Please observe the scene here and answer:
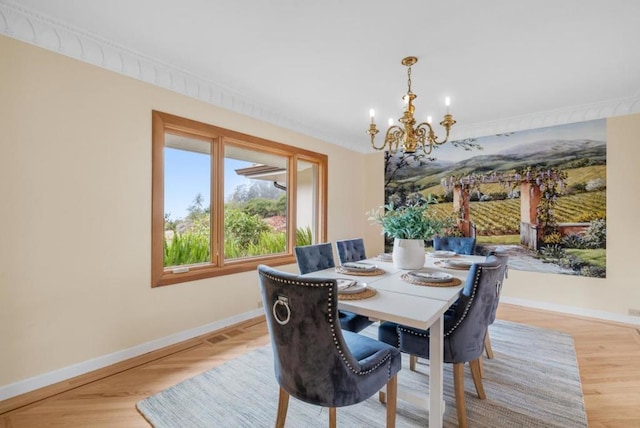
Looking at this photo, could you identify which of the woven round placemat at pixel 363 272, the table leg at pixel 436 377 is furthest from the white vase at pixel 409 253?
the table leg at pixel 436 377

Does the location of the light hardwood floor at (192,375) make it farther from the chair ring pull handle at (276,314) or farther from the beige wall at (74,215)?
the chair ring pull handle at (276,314)

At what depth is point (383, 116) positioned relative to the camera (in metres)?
3.89

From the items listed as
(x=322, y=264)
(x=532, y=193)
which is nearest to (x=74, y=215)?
(x=322, y=264)

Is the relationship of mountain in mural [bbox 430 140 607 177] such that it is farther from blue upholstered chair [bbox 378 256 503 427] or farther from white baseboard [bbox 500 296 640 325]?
blue upholstered chair [bbox 378 256 503 427]

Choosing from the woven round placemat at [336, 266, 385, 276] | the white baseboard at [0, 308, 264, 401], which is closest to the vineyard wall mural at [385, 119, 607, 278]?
the woven round placemat at [336, 266, 385, 276]

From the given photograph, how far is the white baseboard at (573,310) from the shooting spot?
11.0 ft

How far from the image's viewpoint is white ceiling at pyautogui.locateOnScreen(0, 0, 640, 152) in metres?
1.90

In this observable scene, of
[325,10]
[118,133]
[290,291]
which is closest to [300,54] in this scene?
[325,10]

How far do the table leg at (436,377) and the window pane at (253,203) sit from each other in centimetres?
247

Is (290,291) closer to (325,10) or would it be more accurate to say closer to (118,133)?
(325,10)

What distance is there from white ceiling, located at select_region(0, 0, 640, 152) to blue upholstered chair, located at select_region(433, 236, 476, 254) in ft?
5.40

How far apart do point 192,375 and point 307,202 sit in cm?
280

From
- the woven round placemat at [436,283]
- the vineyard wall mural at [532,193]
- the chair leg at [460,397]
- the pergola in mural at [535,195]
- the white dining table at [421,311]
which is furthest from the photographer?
the pergola in mural at [535,195]

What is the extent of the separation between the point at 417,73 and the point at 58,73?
290cm
